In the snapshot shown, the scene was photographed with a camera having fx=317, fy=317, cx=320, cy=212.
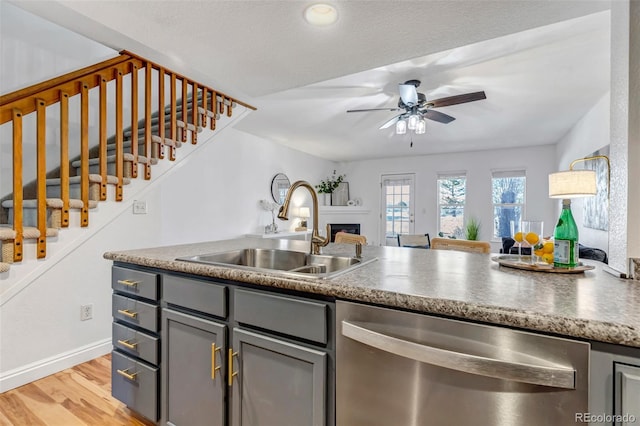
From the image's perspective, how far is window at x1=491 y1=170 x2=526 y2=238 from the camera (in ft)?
20.1

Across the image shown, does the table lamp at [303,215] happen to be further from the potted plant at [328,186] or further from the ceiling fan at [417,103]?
the ceiling fan at [417,103]

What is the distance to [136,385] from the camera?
5.42 feet

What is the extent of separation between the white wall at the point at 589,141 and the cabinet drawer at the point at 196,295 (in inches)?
129

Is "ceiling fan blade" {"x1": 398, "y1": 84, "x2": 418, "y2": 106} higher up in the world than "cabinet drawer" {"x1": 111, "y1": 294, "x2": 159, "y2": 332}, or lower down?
higher up

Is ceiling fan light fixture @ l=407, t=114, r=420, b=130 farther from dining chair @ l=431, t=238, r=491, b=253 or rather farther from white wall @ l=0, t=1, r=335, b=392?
white wall @ l=0, t=1, r=335, b=392

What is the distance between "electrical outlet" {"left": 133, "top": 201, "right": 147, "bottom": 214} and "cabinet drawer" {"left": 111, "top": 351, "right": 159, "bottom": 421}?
1402 mm

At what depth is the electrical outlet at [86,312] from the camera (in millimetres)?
2475

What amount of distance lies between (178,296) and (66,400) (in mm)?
1335

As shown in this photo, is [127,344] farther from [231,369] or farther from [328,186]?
[328,186]

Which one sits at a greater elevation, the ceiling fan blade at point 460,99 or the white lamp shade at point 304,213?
the ceiling fan blade at point 460,99

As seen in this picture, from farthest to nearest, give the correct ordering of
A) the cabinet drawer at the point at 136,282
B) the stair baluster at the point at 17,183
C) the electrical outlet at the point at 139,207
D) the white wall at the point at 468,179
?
the white wall at the point at 468,179
the electrical outlet at the point at 139,207
the stair baluster at the point at 17,183
the cabinet drawer at the point at 136,282

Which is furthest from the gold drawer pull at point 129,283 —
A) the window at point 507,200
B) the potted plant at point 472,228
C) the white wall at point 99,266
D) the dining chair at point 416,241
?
the window at point 507,200

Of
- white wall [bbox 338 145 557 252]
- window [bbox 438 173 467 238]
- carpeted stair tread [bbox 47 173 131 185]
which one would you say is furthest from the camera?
window [bbox 438 173 467 238]

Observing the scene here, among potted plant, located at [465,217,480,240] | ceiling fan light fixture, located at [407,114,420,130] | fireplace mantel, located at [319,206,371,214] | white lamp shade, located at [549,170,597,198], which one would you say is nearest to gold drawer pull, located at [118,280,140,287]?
white lamp shade, located at [549,170,597,198]
